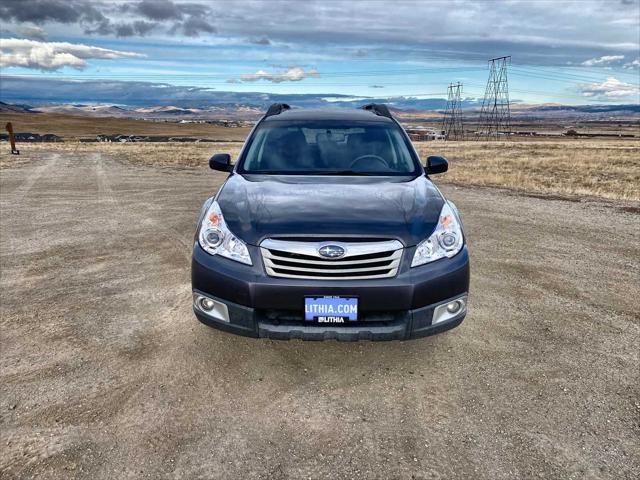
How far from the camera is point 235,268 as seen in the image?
3.14 meters

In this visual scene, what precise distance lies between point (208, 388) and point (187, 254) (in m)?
3.34

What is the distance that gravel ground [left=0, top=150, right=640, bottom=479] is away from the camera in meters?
2.55

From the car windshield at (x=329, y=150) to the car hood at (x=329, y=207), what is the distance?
36 centimetres

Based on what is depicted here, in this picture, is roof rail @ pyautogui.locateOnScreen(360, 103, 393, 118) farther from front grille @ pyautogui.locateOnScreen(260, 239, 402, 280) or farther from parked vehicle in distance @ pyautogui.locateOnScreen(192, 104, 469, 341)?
front grille @ pyautogui.locateOnScreen(260, 239, 402, 280)

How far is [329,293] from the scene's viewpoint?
3.01 metres

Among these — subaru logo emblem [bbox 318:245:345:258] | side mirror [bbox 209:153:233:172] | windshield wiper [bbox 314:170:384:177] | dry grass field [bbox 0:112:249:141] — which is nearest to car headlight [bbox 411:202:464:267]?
subaru logo emblem [bbox 318:245:345:258]

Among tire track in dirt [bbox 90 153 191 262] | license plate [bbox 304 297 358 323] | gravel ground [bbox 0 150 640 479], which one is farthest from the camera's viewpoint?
tire track in dirt [bbox 90 153 191 262]

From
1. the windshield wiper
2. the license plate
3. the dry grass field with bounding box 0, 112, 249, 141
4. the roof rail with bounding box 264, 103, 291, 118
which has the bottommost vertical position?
the dry grass field with bounding box 0, 112, 249, 141

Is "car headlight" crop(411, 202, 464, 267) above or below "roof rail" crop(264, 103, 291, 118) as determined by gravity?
below

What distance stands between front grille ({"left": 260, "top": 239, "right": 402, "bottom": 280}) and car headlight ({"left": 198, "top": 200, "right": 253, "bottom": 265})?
0.17 meters

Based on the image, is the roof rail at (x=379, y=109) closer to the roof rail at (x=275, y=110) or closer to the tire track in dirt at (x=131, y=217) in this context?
the roof rail at (x=275, y=110)

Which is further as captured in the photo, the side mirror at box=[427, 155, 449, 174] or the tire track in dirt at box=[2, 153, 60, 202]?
the tire track in dirt at box=[2, 153, 60, 202]

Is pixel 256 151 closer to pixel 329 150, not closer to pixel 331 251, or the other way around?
pixel 329 150

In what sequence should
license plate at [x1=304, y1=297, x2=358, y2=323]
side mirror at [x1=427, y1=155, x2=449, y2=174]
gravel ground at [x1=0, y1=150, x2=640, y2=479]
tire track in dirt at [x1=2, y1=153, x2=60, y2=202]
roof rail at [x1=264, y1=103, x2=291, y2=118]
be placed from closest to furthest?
1. gravel ground at [x1=0, y1=150, x2=640, y2=479]
2. license plate at [x1=304, y1=297, x2=358, y2=323]
3. side mirror at [x1=427, y1=155, x2=449, y2=174]
4. roof rail at [x1=264, y1=103, x2=291, y2=118]
5. tire track in dirt at [x1=2, y1=153, x2=60, y2=202]
